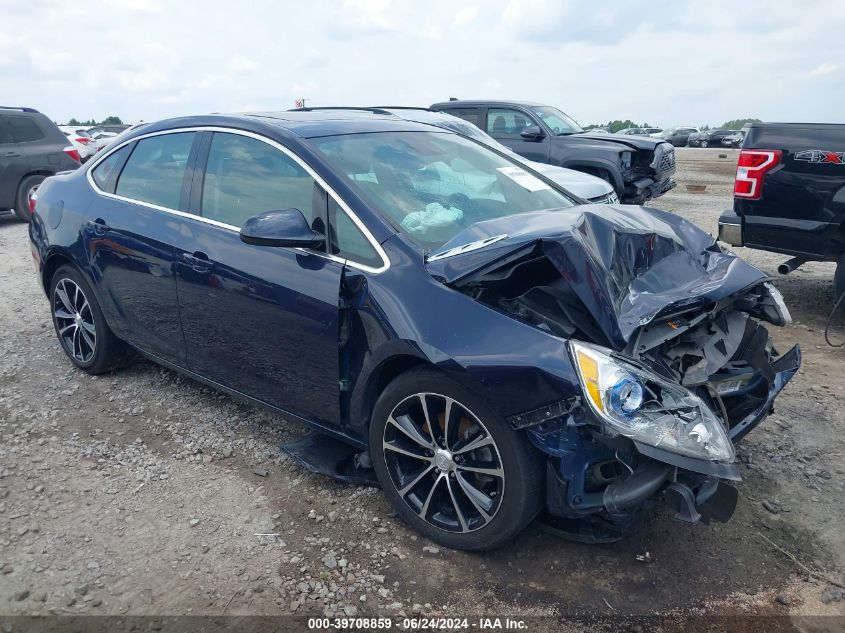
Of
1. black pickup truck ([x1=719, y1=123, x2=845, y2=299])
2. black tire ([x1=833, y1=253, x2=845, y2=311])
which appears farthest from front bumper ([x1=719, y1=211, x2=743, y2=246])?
black tire ([x1=833, y1=253, x2=845, y2=311])

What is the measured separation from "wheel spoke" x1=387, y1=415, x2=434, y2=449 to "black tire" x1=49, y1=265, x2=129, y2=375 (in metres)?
2.59

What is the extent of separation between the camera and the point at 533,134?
11016 mm

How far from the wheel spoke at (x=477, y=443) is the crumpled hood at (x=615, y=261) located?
62 centimetres

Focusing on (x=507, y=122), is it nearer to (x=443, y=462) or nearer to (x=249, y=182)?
(x=249, y=182)

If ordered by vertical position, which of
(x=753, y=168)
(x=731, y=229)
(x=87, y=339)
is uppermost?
(x=753, y=168)

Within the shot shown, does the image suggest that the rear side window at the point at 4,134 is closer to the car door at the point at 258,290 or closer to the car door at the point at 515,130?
the car door at the point at 515,130

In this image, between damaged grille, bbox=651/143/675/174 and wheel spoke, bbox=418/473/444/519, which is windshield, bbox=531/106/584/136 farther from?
wheel spoke, bbox=418/473/444/519

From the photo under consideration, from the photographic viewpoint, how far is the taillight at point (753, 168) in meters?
5.51

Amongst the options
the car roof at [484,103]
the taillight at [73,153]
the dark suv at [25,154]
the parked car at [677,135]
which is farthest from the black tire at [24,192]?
the parked car at [677,135]

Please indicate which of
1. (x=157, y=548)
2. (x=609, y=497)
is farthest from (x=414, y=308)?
(x=157, y=548)

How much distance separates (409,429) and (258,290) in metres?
1.05

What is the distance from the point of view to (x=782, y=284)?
702 cm

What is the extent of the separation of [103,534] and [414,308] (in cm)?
174

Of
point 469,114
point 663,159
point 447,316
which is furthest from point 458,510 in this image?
point 663,159
